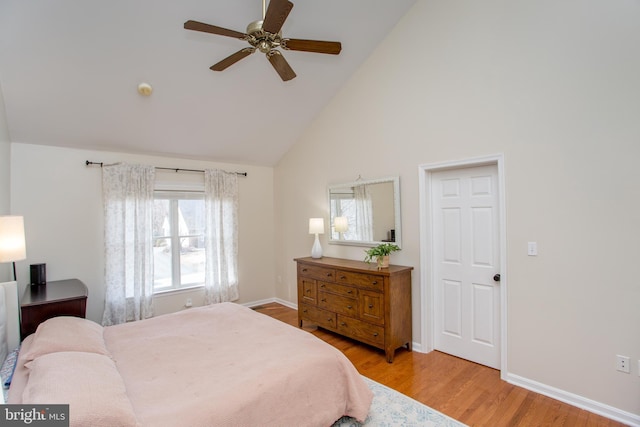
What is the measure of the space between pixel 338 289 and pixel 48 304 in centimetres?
273

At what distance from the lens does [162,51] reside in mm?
3109

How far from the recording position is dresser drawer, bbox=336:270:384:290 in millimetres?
3275

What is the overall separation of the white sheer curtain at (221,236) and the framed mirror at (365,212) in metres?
1.59

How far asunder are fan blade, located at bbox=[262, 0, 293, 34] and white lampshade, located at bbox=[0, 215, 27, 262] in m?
2.44

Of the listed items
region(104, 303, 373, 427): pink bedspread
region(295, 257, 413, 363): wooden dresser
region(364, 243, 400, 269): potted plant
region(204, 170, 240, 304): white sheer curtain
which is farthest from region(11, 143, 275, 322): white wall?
region(364, 243, 400, 269): potted plant

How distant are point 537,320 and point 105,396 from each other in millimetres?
3040

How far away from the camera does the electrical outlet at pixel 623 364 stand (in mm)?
2253

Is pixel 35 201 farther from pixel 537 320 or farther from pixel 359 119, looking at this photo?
pixel 537 320

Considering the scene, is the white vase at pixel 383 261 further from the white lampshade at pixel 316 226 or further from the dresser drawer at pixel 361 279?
the white lampshade at pixel 316 226

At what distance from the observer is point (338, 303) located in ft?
12.2

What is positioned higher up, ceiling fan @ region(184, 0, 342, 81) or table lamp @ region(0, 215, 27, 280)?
ceiling fan @ region(184, 0, 342, 81)

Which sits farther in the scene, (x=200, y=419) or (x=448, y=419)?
(x=448, y=419)

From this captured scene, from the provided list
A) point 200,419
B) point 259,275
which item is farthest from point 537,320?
point 259,275

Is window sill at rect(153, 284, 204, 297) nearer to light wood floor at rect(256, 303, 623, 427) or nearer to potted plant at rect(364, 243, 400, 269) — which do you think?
light wood floor at rect(256, 303, 623, 427)
